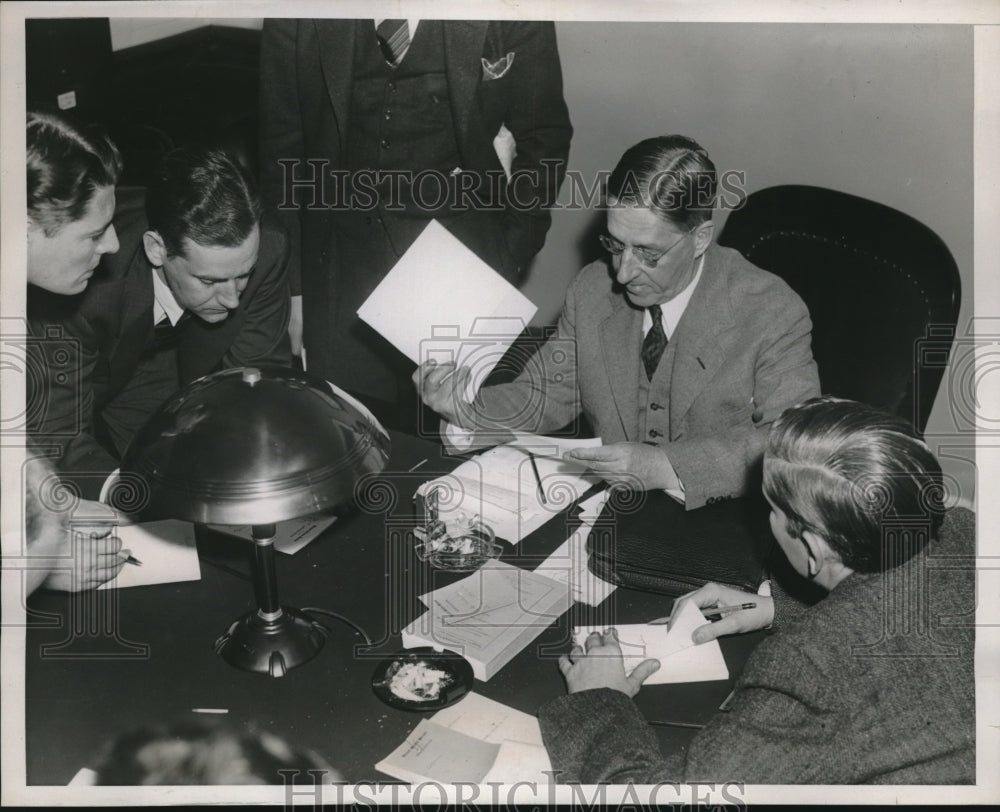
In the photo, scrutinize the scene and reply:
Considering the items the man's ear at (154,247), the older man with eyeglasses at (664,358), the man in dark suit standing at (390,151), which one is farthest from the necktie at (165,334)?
the older man with eyeglasses at (664,358)

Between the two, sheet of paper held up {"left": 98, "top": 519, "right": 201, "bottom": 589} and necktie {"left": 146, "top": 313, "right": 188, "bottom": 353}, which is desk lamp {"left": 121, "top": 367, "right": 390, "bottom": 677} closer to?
sheet of paper held up {"left": 98, "top": 519, "right": 201, "bottom": 589}

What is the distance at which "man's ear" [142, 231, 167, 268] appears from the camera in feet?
7.54

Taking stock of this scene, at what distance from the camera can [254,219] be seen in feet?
7.42

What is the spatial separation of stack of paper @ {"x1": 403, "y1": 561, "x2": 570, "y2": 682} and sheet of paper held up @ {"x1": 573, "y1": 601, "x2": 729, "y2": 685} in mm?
86

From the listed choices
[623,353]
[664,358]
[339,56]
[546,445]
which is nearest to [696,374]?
[664,358]

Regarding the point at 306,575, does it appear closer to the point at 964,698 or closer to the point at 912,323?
the point at 964,698

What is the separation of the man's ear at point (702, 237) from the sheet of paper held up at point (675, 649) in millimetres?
920

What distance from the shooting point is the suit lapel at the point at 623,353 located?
229 centimetres

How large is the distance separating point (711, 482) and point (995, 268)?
2.26ft

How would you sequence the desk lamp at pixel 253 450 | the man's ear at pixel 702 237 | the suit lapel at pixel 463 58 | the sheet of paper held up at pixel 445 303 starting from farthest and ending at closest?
1. the suit lapel at pixel 463 58
2. the man's ear at pixel 702 237
3. the sheet of paper held up at pixel 445 303
4. the desk lamp at pixel 253 450

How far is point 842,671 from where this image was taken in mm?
1300

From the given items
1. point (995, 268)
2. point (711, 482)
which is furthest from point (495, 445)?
point (995, 268)

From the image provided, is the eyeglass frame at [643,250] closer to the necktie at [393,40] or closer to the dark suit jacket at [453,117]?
the dark suit jacket at [453,117]

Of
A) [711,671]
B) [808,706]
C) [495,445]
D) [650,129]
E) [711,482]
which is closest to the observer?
[808,706]
